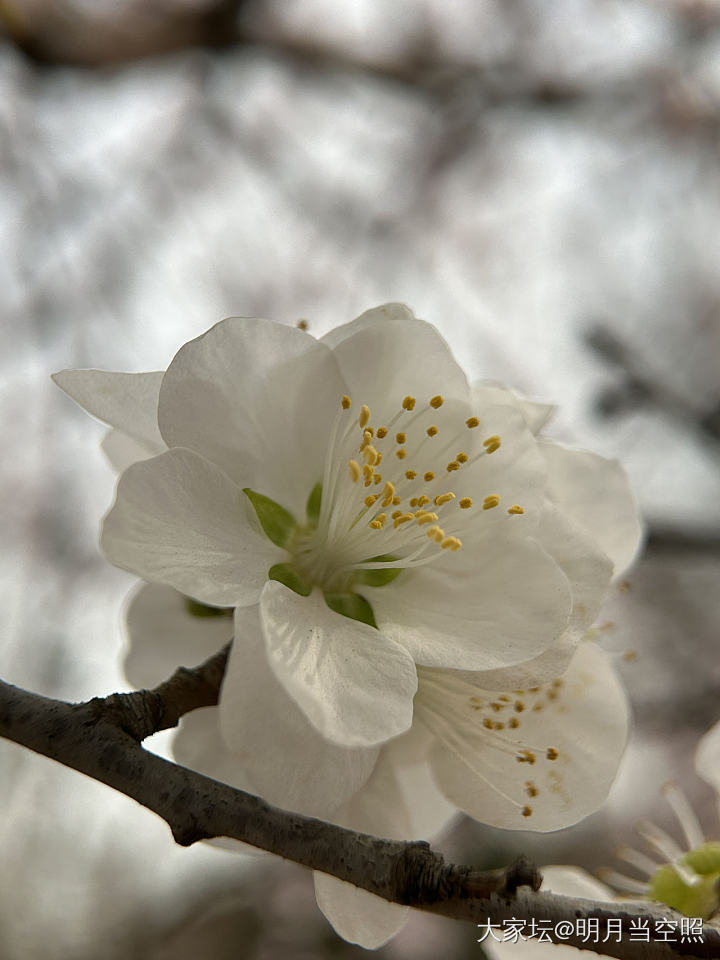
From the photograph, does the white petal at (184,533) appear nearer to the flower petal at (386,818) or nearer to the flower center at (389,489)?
the flower center at (389,489)

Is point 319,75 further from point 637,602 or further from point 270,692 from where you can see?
point 270,692

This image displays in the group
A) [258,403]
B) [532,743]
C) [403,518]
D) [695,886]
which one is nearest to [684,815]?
[695,886]

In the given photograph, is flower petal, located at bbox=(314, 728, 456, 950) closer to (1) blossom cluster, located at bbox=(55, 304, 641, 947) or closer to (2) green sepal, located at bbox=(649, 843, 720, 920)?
(1) blossom cluster, located at bbox=(55, 304, 641, 947)

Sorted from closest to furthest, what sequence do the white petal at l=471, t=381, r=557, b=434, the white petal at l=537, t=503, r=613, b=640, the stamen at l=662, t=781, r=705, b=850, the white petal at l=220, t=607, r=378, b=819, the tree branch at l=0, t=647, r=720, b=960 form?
the tree branch at l=0, t=647, r=720, b=960 → the white petal at l=220, t=607, r=378, b=819 → the white petal at l=537, t=503, r=613, b=640 → the white petal at l=471, t=381, r=557, b=434 → the stamen at l=662, t=781, r=705, b=850

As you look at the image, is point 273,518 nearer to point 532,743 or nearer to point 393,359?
point 393,359

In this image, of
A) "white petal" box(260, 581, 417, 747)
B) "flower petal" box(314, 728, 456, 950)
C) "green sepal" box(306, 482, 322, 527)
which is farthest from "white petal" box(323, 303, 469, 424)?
"flower petal" box(314, 728, 456, 950)

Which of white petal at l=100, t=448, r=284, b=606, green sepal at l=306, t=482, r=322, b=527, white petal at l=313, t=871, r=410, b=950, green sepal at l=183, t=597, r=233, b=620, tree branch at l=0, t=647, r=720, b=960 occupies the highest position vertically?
white petal at l=100, t=448, r=284, b=606
